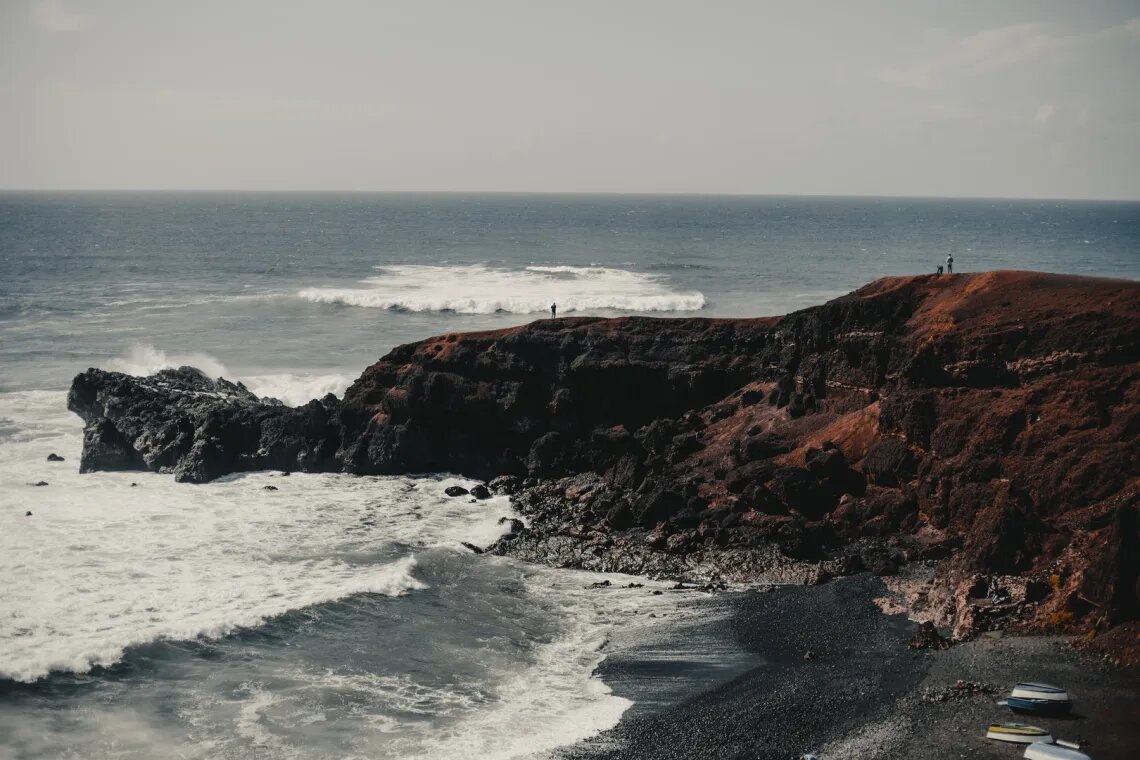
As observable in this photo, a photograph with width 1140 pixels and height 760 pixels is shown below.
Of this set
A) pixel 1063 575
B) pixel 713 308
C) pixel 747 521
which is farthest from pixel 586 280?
pixel 1063 575

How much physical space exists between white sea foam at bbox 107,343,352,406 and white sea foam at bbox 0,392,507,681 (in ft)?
38.8

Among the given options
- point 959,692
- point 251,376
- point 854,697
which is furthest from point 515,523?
point 251,376

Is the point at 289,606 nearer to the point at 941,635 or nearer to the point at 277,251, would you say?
the point at 941,635

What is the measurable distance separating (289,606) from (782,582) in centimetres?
1438

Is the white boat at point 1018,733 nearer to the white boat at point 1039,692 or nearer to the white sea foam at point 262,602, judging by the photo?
the white boat at point 1039,692

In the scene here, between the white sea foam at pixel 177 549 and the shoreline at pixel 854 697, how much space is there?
10.5 metres

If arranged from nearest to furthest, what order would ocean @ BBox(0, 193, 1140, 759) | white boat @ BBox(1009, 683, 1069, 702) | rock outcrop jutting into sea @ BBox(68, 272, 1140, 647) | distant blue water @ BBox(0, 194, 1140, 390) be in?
1. white boat @ BBox(1009, 683, 1069, 702)
2. ocean @ BBox(0, 193, 1140, 759)
3. rock outcrop jutting into sea @ BBox(68, 272, 1140, 647)
4. distant blue water @ BBox(0, 194, 1140, 390)

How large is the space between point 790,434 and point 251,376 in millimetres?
33445

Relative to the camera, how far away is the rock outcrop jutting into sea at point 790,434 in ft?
89.0

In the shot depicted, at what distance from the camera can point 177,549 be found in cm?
3209

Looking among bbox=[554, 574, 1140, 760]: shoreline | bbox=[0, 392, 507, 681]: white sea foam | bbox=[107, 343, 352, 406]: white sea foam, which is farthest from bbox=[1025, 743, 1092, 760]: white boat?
bbox=[107, 343, 352, 406]: white sea foam

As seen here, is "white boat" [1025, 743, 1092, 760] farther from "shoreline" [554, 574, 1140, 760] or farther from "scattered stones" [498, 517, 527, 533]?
"scattered stones" [498, 517, 527, 533]

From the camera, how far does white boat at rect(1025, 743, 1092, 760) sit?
59.0ft

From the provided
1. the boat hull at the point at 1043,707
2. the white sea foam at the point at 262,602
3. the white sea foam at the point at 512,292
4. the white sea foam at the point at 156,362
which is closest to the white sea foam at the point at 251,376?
the white sea foam at the point at 156,362
